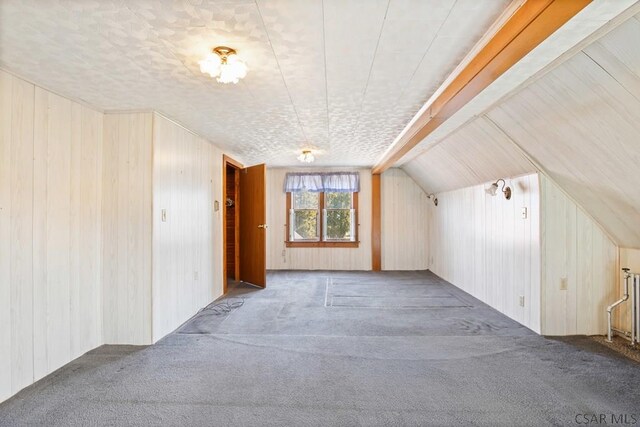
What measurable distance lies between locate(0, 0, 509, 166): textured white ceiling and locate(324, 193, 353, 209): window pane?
371cm

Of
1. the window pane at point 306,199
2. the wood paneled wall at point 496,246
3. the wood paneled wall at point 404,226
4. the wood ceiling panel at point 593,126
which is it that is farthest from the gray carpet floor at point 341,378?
the window pane at point 306,199

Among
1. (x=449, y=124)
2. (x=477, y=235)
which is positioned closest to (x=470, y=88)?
(x=449, y=124)

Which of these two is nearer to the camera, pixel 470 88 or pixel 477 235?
pixel 470 88

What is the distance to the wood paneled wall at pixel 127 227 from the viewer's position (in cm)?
306

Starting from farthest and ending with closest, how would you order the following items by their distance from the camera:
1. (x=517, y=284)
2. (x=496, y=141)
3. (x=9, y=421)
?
1. (x=517, y=284)
2. (x=496, y=141)
3. (x=9, y=421)

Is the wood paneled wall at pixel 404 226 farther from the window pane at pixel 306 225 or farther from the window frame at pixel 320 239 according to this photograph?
the window pane at pixel 306 225

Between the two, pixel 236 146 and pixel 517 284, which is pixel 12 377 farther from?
pixel 517 284

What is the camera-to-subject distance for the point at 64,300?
2666mm

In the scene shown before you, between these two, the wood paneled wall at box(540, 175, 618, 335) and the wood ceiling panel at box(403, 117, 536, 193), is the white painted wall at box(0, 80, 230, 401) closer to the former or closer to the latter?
the wood ceiling panel at box(403, 117, 536, 193)

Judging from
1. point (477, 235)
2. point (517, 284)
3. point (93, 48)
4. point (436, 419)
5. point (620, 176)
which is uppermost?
point (93, 48)

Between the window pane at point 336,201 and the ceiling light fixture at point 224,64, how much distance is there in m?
5.03

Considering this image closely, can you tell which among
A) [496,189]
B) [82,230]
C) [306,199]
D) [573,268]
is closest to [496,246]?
[496,189]

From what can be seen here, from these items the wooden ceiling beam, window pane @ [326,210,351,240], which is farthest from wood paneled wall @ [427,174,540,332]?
window pane @ [326,210,351,240]

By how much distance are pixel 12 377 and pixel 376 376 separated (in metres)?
2.54
